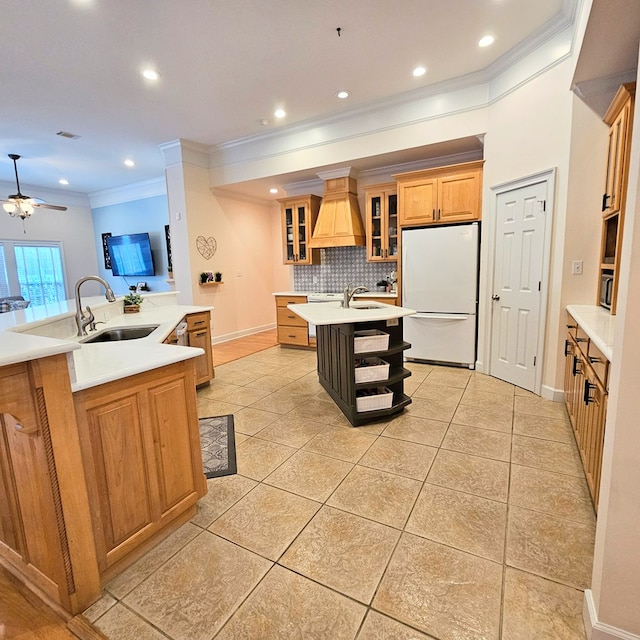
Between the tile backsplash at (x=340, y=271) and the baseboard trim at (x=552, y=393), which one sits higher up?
the tile backsplash at (x=340, y=271)

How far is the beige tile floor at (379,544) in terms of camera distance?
1293 millimetres

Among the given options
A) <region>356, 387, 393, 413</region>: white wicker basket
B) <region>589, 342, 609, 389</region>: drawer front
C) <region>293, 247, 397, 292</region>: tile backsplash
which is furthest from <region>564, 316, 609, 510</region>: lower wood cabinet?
<region>293, 247, 397, 292</region>: tile backsplash

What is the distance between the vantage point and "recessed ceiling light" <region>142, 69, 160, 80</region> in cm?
341

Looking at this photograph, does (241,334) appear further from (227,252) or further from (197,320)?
(197,320)

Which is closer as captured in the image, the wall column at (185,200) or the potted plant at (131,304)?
the potted plant at (131,304)

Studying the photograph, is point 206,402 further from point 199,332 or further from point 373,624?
point 373,624

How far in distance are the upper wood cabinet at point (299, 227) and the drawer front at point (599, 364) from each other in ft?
14.2

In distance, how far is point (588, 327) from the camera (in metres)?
1.97

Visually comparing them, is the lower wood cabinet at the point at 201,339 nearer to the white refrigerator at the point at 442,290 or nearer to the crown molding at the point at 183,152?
the white refrigerator at the point at 442,290

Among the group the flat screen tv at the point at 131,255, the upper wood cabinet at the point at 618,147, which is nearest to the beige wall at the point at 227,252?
the flat screen tv at the point at 131,255

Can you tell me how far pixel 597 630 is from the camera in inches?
45.0

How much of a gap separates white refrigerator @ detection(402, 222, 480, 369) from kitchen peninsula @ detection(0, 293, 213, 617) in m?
3.21

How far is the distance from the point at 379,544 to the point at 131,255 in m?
8.06

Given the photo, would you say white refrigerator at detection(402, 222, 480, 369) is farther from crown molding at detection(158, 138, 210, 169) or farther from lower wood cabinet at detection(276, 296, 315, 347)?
crown molding at detection(158, 138, 210, 169)
